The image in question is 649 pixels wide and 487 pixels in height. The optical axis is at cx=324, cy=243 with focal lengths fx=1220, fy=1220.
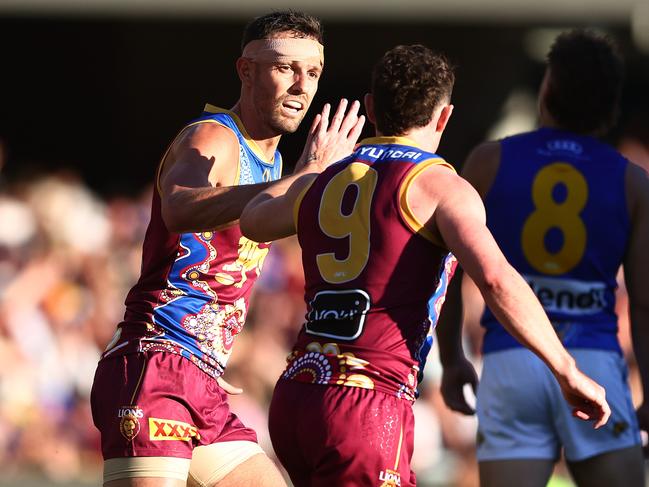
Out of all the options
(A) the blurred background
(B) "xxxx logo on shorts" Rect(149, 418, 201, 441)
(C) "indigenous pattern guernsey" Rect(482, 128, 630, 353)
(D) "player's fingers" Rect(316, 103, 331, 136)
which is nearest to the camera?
(B) "xxxx logo on shorts" Rect(149, 418, 201, 441)

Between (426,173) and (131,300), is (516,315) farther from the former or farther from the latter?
(131,300)

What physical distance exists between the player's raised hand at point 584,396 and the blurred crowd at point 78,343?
6.16 meters

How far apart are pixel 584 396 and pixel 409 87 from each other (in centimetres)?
120

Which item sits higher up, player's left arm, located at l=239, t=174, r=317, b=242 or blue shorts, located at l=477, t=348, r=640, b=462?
player's left arm, located at l=239, t=174, r=317, b=242

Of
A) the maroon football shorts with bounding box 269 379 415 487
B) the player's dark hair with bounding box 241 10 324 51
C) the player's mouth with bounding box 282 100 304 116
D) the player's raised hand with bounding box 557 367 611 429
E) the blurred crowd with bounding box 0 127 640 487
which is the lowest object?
the blurred crowd with bounding box 0 127 640 487

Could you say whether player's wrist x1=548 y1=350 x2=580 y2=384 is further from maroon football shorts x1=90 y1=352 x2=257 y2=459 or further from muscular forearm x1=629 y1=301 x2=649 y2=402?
muscular forearm x1=629 y1=301 x2=649 y2=402

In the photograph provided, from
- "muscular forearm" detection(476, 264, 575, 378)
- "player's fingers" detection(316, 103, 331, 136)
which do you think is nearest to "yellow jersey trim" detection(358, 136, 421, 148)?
"player's fingers" detection(316, 103, 331, 136)

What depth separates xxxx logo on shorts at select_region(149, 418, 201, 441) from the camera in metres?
4.51

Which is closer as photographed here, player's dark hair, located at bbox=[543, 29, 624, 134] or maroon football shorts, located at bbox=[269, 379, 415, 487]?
maroon football shorts, located at bbox=[269, 379, 415, 487]

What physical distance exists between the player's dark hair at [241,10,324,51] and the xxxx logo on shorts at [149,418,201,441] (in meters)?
1.67

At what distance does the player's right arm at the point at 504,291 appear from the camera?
→ 3.84 m

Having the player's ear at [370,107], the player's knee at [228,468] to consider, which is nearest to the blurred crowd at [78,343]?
the player's knee at [228,468]

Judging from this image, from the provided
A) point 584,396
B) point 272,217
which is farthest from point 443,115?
point 584,396

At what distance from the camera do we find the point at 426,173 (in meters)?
4.04
